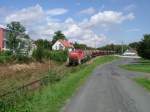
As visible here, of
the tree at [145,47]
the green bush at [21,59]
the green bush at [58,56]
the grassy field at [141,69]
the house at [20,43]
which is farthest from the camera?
the tree at [145,47]

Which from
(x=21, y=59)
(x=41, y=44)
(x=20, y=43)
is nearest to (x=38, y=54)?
(x=21, y=59)

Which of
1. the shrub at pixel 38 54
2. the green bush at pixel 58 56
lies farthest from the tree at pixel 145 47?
the shrub at pixel 38 54

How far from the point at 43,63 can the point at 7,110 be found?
51.8m

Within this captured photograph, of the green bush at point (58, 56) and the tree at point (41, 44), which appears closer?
the green bush at point (58, 56)

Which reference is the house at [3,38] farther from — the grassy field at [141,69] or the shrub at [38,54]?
the grassy field at [141,69]

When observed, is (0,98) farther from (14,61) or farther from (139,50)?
(139,50)

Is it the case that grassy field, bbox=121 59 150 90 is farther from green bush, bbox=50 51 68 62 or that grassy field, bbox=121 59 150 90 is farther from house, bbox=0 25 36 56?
house, bbox=0 25 36 56

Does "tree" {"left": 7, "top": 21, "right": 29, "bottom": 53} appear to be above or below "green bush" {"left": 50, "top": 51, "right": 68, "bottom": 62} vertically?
above

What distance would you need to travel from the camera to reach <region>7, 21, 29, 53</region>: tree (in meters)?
80.3

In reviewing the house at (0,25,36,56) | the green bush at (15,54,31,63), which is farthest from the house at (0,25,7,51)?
the green bush at (15,54,31,63)

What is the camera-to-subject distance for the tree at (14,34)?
264ft

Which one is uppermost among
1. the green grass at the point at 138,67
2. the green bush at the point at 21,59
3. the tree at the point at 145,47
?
the tree at the point at 145,47

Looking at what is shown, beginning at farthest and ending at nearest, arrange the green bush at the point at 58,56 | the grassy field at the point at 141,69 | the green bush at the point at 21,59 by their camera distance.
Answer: the green bush at the point at 58,56
the green bush at the point at 21,59
the grassy field at the point at 141,69

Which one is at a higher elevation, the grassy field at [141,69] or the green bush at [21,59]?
the green bush at [21,59]
